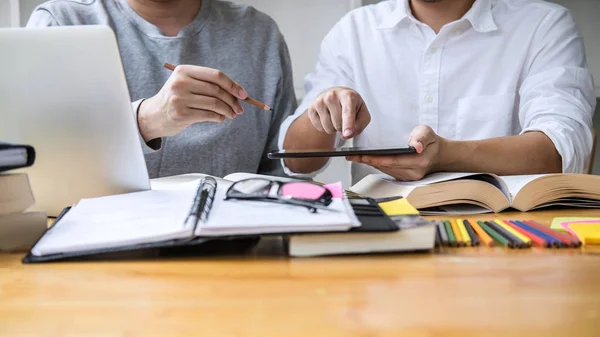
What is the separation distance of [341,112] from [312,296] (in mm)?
640

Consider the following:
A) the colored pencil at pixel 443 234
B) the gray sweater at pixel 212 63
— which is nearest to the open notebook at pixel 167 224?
the colored pencil at pixel 443 234

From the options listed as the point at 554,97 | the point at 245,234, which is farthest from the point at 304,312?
the point at 554,97

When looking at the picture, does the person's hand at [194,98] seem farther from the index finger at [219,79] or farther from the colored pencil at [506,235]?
the colored pencil at [506,235]

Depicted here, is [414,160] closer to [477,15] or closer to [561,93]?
[561,93]

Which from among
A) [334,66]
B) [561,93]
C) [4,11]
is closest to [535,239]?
[561,93]

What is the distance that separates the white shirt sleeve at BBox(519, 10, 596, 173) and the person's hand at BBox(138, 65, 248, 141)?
2.08 ft

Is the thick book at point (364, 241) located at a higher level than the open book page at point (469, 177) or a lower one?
higher

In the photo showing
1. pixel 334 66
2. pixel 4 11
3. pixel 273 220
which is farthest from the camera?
pixel 4 11

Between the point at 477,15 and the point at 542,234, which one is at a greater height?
the point at 477,15

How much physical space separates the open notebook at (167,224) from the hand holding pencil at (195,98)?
0.88 feet

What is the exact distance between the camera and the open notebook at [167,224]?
1.75 feet

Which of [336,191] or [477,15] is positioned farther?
[477,15]

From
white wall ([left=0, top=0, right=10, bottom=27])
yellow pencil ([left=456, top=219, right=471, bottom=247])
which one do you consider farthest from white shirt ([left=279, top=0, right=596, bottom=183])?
white wall ([left=0, top=0, right=10, bottom=27])

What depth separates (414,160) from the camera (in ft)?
3.08
